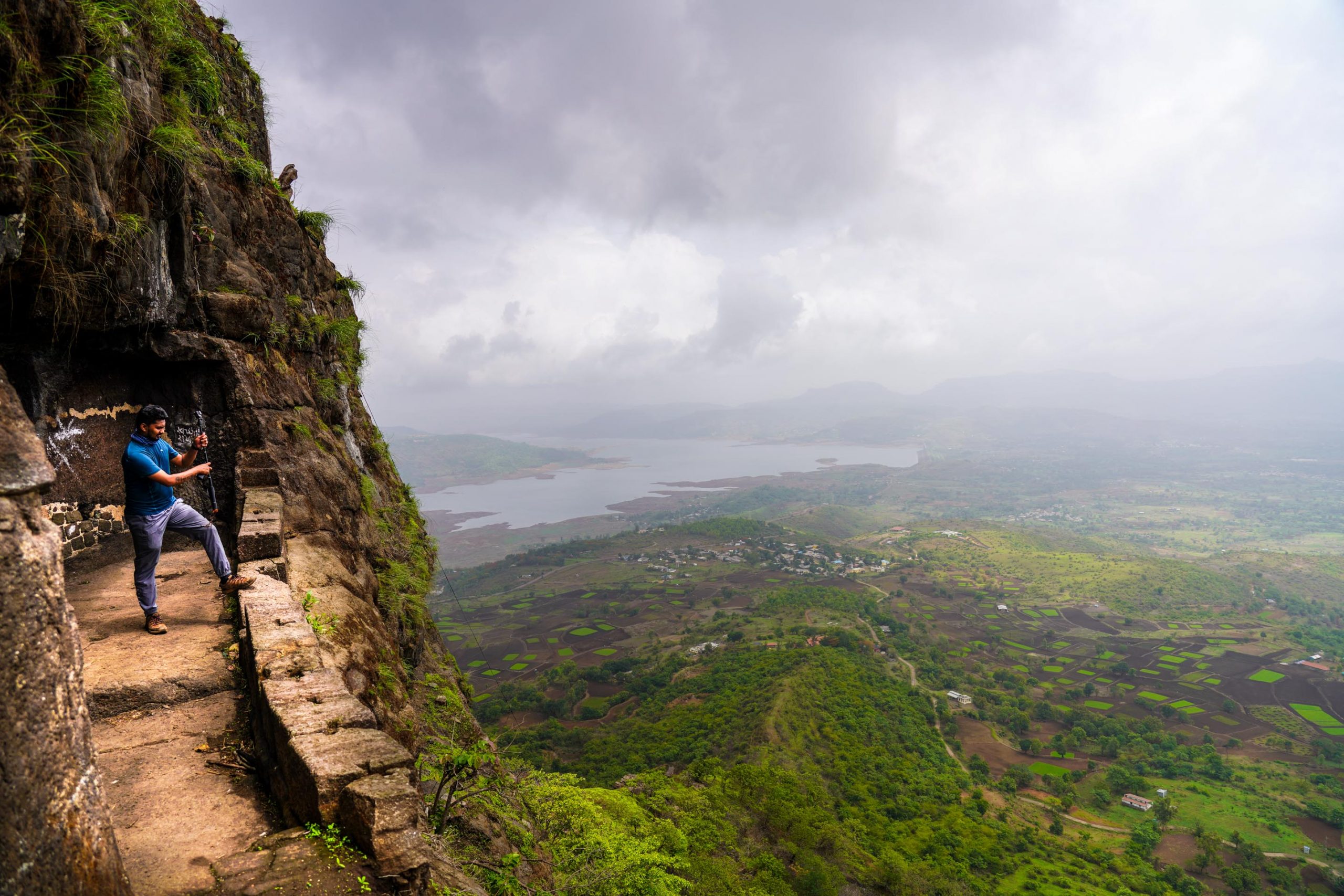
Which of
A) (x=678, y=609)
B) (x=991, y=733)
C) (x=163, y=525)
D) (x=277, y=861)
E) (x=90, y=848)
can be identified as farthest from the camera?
(x=678, y=609)

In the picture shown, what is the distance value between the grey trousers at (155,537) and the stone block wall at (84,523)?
2391mm

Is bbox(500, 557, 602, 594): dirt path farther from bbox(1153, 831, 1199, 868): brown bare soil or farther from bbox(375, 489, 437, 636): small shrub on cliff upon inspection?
bbox(375, 489, 437, 636): small shrub on cliff

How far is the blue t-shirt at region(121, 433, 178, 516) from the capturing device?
19.7ft

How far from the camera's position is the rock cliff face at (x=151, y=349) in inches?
105

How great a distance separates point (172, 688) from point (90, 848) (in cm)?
405

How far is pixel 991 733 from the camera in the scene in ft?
172

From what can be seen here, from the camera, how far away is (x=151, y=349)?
27.6 feet

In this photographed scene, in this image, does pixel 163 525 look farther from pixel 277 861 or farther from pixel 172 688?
pixel 277 861

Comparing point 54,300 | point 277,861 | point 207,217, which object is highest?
point 207,217

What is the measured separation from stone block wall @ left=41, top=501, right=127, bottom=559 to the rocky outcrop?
7.23 m

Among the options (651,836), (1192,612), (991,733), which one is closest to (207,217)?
(651,836)

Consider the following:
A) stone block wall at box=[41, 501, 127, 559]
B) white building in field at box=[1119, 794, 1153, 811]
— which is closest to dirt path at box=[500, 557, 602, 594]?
white building in field at box=[1119, 794, 1153, 811]

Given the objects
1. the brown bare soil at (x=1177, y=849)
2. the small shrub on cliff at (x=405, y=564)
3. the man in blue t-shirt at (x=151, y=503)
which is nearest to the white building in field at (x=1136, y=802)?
the brown bare soil at (x=1177, y=849)

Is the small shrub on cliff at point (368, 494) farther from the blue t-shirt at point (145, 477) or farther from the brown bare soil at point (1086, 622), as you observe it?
the brown bare soil at point (1086, 622)
